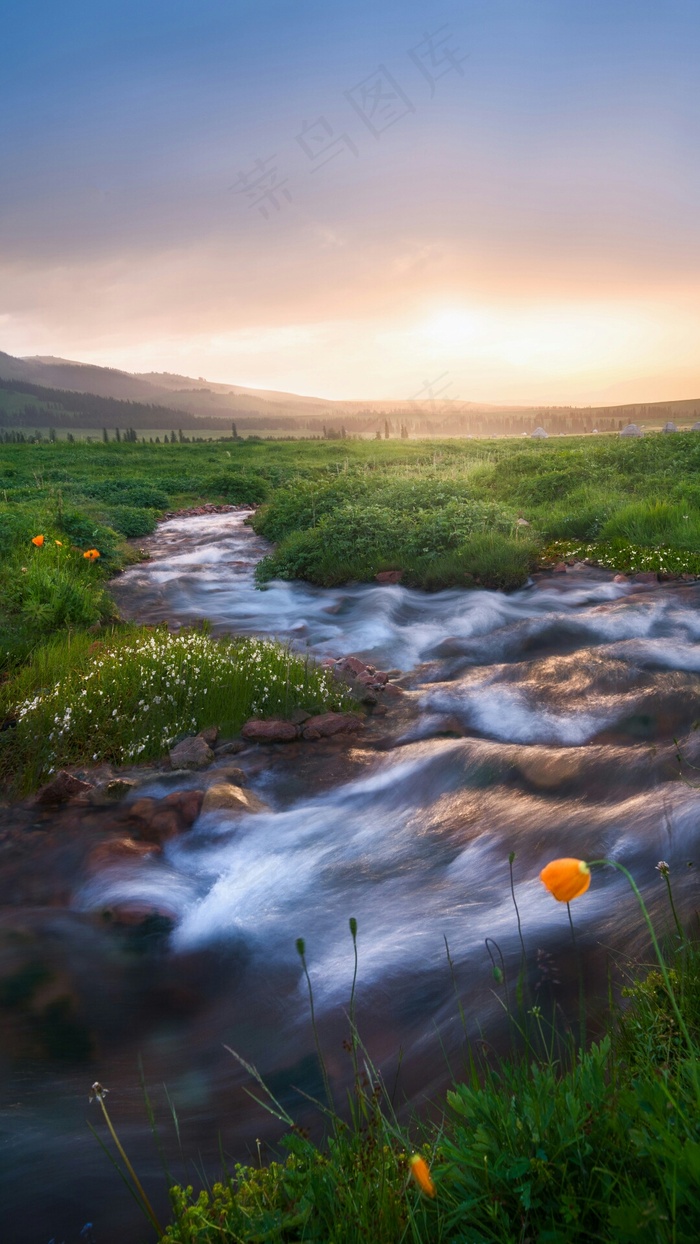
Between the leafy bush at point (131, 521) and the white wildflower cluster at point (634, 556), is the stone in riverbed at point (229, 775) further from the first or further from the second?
the leafy bush at point (131, 521)

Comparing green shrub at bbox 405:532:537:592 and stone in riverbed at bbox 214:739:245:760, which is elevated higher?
green shrub at bbox 405:532:537:592

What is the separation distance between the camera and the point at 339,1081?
2.88m

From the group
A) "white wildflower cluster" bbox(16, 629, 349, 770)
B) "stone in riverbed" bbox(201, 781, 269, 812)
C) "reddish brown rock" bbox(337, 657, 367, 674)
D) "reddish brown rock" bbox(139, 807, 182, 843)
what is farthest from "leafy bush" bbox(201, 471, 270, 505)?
"reddish brown rock" bbox(139, 807, 182, 843)

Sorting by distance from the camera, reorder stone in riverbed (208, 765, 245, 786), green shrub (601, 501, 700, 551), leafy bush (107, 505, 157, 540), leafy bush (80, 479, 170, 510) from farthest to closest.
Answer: leafy bush (80, 479, 170, 510), leafy bush (107, 505, 157, 540), green shrub (601, 501, 700, 551), stone in riverbed (208, 765, 245, 786)

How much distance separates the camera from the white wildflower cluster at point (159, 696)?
6207 millimetres

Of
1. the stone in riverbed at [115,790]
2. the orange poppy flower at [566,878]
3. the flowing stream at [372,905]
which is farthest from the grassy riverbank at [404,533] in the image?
the orange poppy flower at [566,878]

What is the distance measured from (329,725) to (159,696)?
1.62 metres

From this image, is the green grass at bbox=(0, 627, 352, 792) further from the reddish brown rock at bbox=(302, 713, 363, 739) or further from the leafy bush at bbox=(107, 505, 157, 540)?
the leafy bush at bbox=(107, 505, 157, 540)

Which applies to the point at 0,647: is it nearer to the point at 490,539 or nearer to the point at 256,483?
the point at 490,539

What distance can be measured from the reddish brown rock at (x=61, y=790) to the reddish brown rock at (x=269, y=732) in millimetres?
1566

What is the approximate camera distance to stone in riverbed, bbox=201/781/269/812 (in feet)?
17.4

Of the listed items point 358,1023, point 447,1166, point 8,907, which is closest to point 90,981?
point 8,907

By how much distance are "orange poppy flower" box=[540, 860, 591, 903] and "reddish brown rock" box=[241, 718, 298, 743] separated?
513 cm

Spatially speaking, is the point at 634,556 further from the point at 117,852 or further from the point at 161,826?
the point at 117,852
